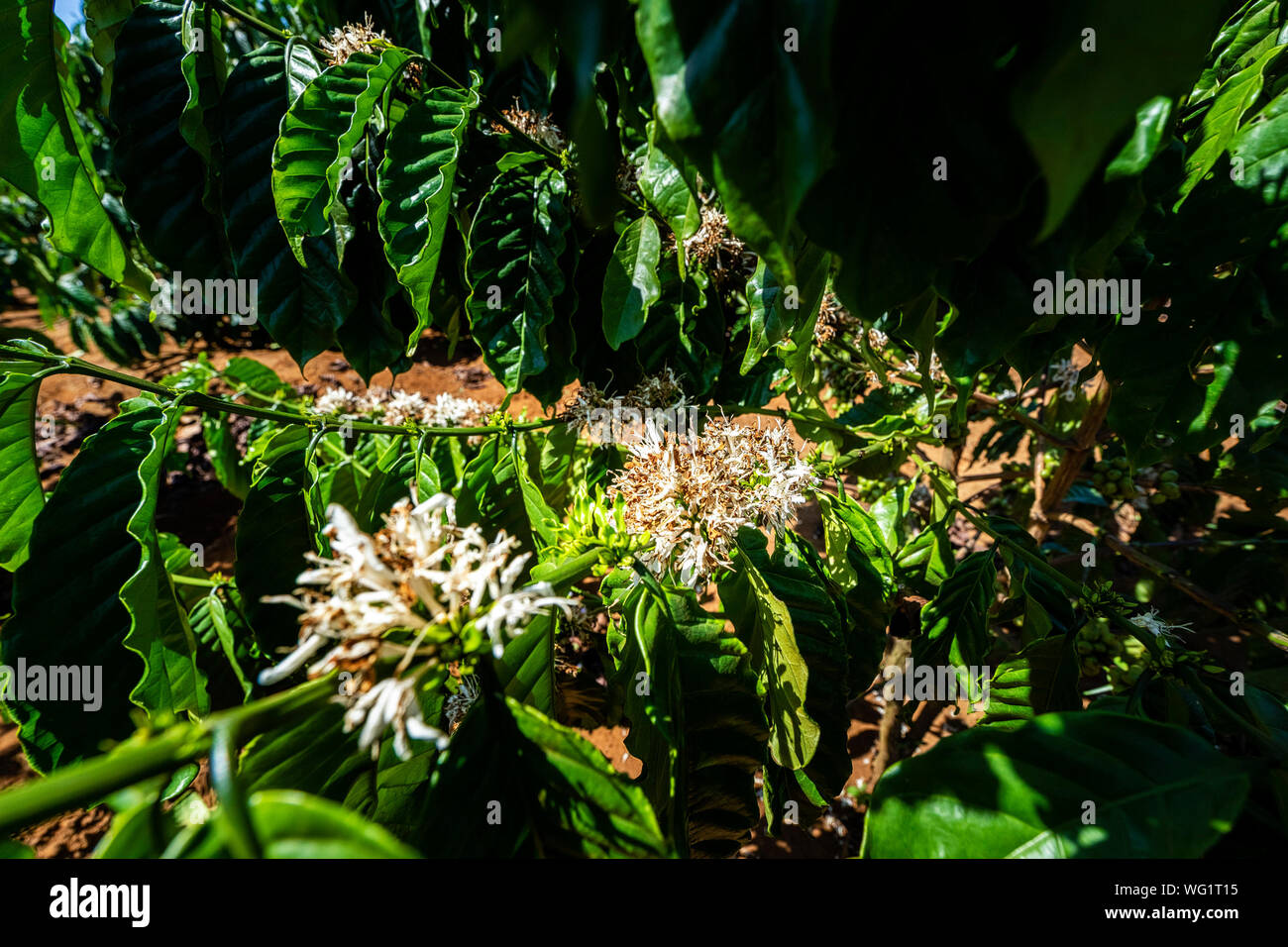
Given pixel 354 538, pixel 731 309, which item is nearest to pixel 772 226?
pixel 354 538

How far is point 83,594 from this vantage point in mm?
905

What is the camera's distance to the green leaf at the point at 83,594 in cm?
88

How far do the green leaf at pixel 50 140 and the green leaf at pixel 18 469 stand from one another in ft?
0.94

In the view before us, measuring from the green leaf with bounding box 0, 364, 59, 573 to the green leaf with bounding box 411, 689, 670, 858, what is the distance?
997 millimetres

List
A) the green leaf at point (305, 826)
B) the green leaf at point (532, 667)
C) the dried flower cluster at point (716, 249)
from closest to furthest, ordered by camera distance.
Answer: the green leaf at point (305, 826), the green leaf at point (532, 667), the dried flower cluster at point (716, 249)

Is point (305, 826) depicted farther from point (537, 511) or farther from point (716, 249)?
point (716, 249)

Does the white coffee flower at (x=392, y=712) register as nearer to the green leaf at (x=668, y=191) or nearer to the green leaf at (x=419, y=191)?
the green leaf at (x=419, y=191)

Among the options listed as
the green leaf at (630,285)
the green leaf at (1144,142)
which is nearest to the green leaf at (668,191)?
the green leaf at (630,285)

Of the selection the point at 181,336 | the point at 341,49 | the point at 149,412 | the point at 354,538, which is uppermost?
the point at 181,336

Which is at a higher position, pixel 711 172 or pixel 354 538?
pixel 711 172

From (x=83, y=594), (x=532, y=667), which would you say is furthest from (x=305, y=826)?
(x=83, y=594)

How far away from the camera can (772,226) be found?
0.42 m

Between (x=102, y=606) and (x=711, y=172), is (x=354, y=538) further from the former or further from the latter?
(x=102, y=606)
